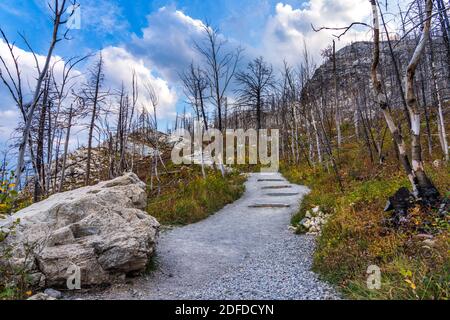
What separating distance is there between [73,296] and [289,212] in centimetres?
728

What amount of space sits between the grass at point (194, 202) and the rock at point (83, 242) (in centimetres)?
336

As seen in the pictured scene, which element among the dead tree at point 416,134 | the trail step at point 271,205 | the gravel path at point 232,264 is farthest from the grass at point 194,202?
the dead tree at point 416,134

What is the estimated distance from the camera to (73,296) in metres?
3.73

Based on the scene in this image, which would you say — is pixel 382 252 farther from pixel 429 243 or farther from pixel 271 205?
pixel 271 205

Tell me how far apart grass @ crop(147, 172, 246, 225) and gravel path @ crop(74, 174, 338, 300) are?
55 cm

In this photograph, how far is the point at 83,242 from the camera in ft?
13.8

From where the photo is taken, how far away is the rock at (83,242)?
3787mm

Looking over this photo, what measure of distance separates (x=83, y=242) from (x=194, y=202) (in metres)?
5.42

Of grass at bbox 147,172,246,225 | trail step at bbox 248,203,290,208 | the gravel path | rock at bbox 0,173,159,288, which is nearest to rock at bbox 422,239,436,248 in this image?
the gravel path

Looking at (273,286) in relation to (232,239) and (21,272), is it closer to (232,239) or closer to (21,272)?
(232,239)

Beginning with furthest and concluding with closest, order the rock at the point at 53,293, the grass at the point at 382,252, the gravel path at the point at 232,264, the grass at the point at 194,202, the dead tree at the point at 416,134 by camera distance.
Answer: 1. the grass at the point at 194,202
2. the dead tree at the point at 416,134
3. the gravel path at the point at 232,264
4. the rock at the point at 53,293
5. the grass at the point at 382,252

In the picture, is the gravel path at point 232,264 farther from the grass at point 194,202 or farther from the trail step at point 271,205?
the trail step at point 271,205

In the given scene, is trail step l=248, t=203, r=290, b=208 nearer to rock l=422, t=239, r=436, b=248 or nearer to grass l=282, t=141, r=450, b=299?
grass l=282, t=141, r=450, b=299
